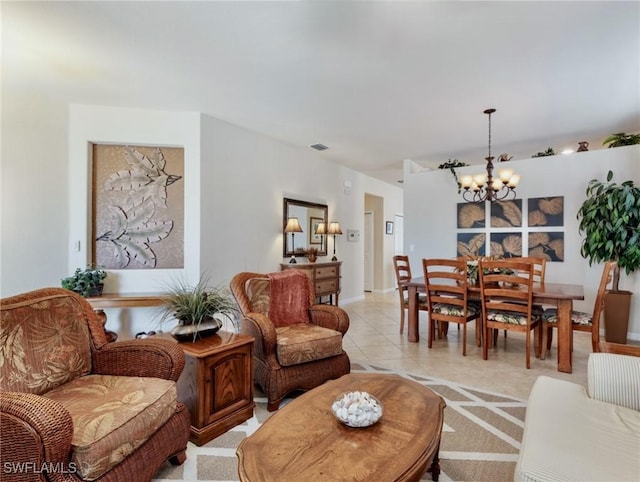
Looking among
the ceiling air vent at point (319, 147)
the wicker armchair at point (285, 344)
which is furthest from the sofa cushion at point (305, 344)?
the ceiling air vent at point (319, 147)

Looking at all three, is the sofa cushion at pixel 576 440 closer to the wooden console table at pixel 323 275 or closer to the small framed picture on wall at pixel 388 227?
the wooden console table at pixel 323 275

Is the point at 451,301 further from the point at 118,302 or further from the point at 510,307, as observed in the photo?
the point at 118,302

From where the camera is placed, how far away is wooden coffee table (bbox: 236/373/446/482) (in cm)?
110

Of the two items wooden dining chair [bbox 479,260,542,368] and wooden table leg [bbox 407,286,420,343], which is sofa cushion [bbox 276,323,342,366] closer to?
wooden table leg [bbox 407,286,420,343]

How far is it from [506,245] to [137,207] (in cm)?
497

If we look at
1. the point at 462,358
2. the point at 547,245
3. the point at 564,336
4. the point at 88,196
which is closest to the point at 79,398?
the point at 88,196

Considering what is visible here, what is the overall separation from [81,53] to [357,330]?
406 centimetres

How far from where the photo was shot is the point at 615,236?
3887 mm

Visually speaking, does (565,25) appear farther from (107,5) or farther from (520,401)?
(107,5)

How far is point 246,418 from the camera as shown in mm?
2166

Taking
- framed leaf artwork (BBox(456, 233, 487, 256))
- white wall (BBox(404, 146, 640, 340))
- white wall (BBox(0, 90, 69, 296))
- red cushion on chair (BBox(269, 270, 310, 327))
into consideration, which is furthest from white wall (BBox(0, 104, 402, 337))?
framed leaf artwork (BBox(456, 233, 487, 256))

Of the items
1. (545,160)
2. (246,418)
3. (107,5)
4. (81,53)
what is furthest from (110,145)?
(545,160)

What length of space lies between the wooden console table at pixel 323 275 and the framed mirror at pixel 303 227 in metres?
0.31

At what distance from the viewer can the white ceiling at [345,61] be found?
83.1 inches
